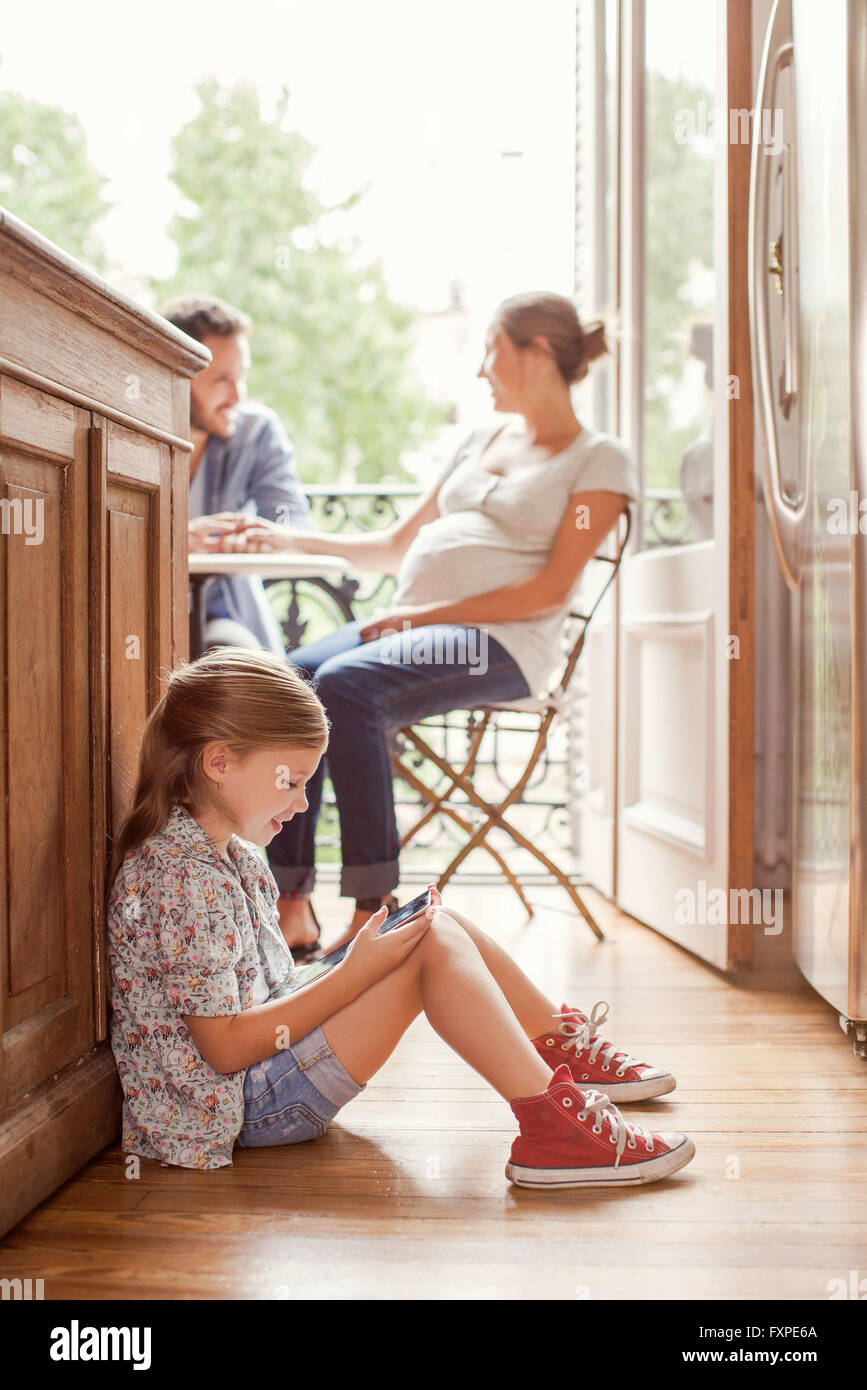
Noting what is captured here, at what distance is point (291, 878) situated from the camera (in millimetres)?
2410

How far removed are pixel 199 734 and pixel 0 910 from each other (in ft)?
1.04

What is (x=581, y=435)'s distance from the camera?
262 centimetres

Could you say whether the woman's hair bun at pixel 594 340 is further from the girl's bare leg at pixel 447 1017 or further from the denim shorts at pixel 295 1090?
the denim shorts at pixel 295 1090

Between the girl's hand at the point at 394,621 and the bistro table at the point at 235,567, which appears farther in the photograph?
the girl's hand at the point at 394,621

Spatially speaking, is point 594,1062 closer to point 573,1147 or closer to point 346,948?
point 573,1147

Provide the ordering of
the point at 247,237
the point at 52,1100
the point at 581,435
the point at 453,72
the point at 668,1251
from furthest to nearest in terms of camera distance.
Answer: the point at 247,237 < the point at 453,72 < the point at 581,435 < the point at 52,1100 < the point at 668,1251

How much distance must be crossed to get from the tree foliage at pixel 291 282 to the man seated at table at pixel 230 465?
355 inches

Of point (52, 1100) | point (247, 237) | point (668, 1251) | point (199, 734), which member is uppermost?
point (247, 237)

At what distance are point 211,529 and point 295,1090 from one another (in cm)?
138

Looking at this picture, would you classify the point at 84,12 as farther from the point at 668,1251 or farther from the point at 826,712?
the point at 668,1251

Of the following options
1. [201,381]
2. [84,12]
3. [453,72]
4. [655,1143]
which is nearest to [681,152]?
[201,381]

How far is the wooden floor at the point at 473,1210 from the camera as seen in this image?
1130 millimetres

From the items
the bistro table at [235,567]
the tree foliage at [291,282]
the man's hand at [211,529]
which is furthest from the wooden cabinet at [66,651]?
the tree foliage at [291,282]

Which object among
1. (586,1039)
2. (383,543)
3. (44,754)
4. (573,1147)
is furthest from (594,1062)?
(383,543)
